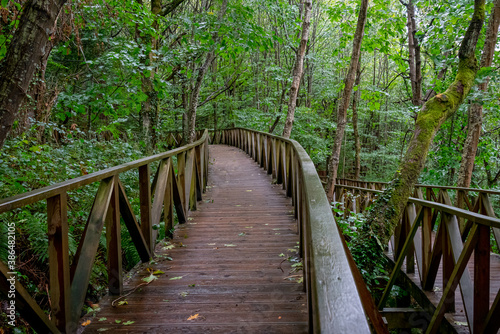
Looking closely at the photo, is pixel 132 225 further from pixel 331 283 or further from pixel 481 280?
pixel 481 280

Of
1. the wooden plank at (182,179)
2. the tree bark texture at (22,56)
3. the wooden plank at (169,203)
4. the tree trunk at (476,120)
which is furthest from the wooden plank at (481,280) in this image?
the tree trunk at (476,120)

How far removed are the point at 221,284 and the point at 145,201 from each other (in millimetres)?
1230

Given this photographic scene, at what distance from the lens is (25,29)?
2223 millimetres

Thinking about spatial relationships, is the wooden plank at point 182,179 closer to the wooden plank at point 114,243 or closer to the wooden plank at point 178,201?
the wooden plank at point 178,201

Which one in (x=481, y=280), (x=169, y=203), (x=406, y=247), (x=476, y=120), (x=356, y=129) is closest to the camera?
(x=481, y=280)

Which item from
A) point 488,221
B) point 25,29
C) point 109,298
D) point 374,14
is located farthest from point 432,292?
point 374,14

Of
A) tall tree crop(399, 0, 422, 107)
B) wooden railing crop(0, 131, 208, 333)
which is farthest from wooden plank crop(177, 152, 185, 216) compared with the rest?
tall tree crop(399, 0, 422, 107)

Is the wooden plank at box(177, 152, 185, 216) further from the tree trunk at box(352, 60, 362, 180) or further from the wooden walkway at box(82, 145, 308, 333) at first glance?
the tree trunk at box(352, 60, 362, 180)

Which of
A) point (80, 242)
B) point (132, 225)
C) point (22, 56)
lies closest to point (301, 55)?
point (132, 225)

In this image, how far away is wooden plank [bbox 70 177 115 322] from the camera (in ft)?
7.38

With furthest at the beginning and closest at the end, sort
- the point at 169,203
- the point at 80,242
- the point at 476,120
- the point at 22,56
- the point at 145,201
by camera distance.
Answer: the point at 476,120
the point at 169,203
the point at 145,201
the point at 80,242
the point at 22,56

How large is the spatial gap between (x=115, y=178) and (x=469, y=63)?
5993 mm

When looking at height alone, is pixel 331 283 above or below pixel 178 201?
above

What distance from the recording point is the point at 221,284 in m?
3.18
